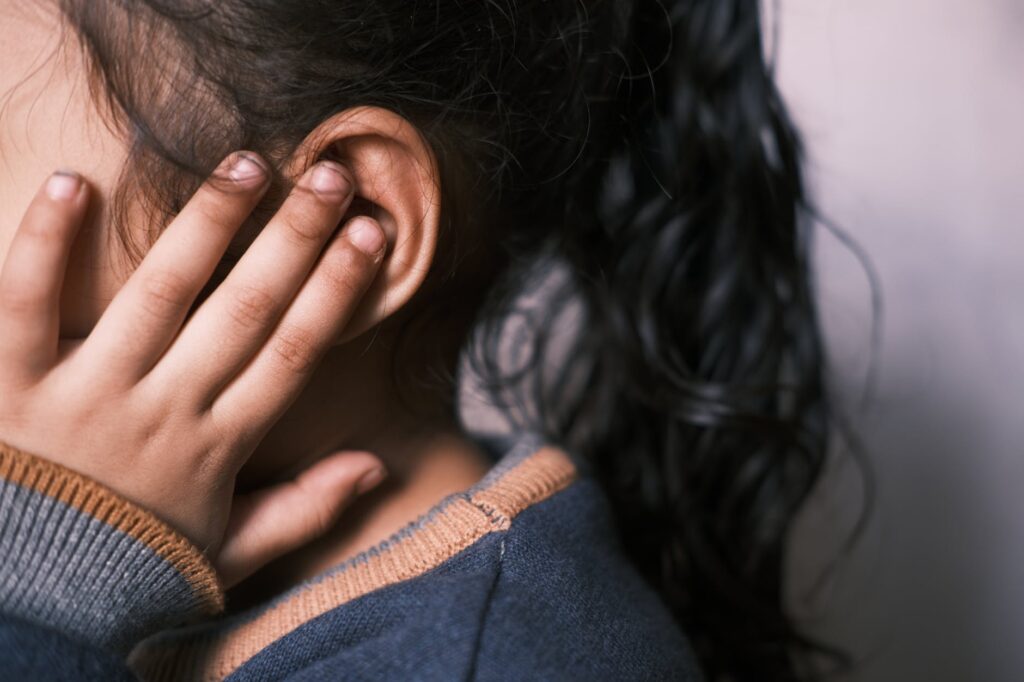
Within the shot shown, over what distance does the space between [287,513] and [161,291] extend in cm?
17

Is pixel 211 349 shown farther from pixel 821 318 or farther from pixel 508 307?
pixel 821 318

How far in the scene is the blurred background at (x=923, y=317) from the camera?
1.21 metres

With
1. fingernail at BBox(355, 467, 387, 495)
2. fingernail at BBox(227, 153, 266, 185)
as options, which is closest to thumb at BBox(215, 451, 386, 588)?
fingernail at BBox(355, 467, 387, 495)

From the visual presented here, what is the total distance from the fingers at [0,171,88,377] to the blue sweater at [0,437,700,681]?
6 cm

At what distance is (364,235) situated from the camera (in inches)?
25.0

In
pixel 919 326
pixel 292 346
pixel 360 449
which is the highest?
pixel 292 346

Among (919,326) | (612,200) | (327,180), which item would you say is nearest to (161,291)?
(327,180)

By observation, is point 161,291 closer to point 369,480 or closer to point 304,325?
point 304,325

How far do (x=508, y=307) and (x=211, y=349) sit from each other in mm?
330

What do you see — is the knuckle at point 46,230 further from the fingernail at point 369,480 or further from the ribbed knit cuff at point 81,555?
the fingernail at point 369,480

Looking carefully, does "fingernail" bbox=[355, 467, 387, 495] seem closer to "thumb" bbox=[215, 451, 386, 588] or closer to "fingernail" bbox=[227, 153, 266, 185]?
"thumb" bbox=[215, 451, 386, 588]

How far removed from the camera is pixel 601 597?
692mm

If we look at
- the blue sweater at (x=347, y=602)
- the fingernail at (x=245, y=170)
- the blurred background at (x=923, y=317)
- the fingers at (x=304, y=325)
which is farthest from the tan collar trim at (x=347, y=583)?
the blurred background at (x=923, y=317)

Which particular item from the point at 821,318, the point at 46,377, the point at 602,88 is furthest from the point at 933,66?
the point at 46,377
